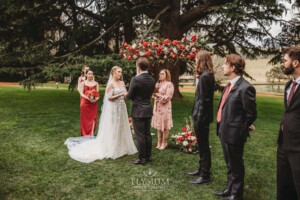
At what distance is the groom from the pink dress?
1.04 metres

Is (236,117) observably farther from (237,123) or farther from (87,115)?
(87,115)

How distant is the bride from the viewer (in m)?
7.12

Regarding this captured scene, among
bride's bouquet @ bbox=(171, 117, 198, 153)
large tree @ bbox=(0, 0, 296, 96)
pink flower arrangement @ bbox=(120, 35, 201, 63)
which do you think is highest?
large tree @ bbox=(0, 0, 296, 96)

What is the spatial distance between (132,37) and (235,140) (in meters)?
15.1

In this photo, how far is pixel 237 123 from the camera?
4426 mm

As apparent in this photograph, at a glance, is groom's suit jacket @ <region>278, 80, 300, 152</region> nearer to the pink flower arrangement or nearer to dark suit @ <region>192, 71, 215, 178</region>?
dark suit @ <region>192, 71, 215, 178</region>

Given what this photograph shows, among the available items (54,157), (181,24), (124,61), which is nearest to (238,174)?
(54,157)

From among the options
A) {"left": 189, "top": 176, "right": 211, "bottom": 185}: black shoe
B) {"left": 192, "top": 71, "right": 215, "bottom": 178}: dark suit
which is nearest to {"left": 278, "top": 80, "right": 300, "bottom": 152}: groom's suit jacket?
{"left": 192, "top": 71, "right": 215, "bottom": 178}: dark suit

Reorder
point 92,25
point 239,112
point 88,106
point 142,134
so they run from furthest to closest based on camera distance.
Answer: point 92,25 < point 88,106 < point 142,134 < point 239,112

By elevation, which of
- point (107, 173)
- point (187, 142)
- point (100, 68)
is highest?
point (100, 68)

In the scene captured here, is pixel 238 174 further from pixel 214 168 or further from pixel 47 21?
pixel 47 21

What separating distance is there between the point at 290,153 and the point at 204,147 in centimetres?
208

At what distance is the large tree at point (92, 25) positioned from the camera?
47.9 ft

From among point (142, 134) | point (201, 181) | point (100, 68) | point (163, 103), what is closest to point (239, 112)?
point (201, 181)
